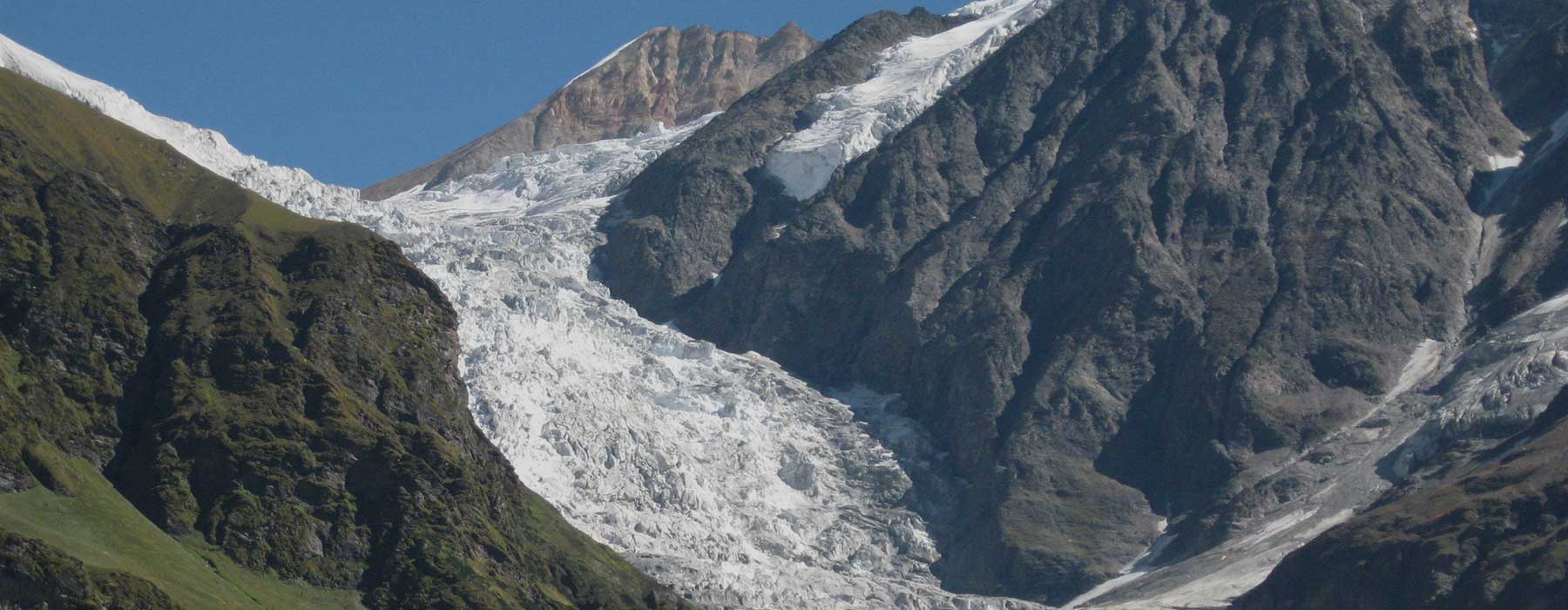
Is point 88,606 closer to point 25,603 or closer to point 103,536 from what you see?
point 25,603

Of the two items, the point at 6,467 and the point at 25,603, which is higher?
the point at 6,467

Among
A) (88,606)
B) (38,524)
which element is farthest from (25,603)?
(38,524)

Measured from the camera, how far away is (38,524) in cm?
19175

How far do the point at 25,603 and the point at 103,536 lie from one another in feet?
78.3

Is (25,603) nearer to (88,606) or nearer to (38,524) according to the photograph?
(88,606)

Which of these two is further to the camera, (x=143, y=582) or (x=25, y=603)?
(x=143, y=582)

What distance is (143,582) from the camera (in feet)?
613

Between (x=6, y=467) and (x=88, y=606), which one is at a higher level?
(x=6, y=467)

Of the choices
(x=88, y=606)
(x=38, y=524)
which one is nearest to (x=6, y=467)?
(x=38, y=524)

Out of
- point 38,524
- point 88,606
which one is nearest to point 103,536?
point 38,524

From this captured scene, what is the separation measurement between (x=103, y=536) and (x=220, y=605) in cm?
1027

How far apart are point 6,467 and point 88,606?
23.0m

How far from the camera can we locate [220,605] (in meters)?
197

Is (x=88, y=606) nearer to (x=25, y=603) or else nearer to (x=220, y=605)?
(x=25, y=603)
